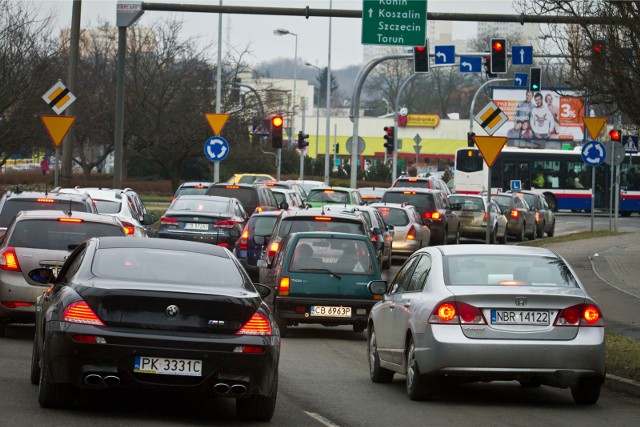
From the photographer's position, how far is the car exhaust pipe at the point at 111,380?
9.79m

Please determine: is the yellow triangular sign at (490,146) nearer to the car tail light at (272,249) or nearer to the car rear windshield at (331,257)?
the car tail light at (272,249)

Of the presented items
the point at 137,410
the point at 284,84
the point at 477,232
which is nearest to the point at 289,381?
the point at 137,410

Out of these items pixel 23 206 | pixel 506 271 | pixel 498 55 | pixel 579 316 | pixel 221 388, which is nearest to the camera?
pixel 221 388

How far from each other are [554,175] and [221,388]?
60.6 metres

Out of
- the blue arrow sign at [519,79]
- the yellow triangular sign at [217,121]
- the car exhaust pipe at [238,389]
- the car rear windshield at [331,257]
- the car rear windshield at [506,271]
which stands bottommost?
the car exhaust pipe at [238,389]

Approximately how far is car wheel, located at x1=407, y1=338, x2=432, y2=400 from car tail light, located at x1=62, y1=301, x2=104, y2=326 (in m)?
3.36

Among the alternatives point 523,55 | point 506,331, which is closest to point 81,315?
point 506,331

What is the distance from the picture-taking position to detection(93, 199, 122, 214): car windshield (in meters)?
26.0

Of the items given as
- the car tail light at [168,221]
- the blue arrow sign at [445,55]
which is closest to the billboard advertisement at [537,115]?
the blue arrow sign at [445,55]

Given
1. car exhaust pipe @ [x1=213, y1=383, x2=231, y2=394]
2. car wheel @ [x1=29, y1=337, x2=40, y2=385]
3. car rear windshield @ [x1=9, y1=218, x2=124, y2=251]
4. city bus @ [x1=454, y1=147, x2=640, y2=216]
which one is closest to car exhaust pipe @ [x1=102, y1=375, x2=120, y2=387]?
car exhaust pipe @ [x1=213, y1=383, x2=231, y2=394]

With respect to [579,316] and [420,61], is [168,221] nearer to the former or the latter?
[420,61]

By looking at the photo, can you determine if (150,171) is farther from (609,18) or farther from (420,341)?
(420,341)

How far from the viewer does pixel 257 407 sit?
34.3 feet

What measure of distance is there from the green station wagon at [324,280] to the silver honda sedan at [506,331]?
245 inches
